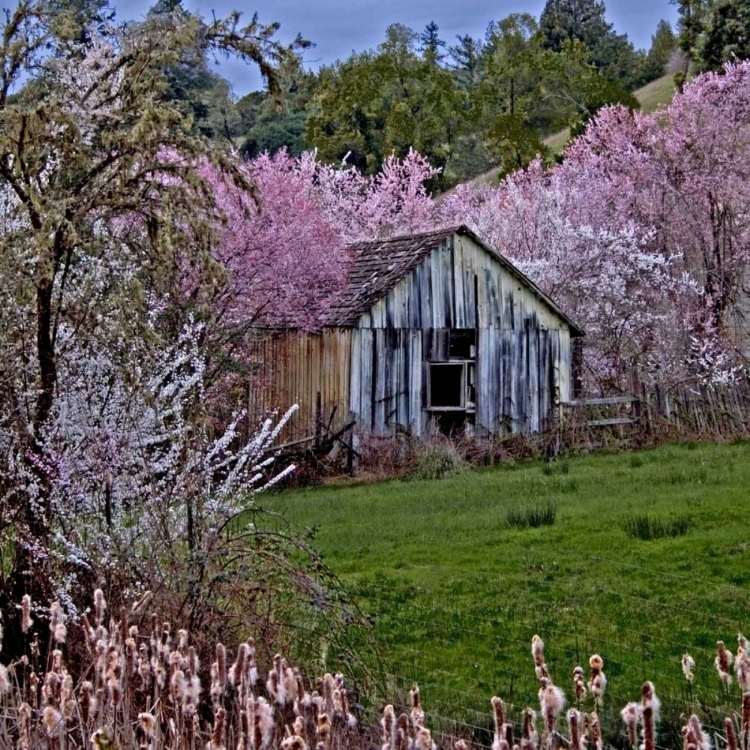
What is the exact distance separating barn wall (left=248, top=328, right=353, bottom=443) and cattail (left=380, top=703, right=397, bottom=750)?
57.3 ft

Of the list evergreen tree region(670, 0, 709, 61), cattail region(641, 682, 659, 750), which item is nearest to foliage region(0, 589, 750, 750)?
cattail region(641, 682, 659, 750)

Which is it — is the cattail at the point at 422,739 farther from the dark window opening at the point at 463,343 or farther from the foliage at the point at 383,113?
the foliage at the point at 383,113

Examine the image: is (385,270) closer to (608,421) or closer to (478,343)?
(478,343)

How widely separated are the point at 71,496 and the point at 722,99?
26.8 m

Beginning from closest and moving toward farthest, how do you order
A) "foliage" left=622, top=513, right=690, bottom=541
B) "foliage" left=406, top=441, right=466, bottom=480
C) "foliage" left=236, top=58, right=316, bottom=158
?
"foliage" left=622, top=513, right=690, bottom=541
"foliage" left=406, top=441, right=466, bottom=480
"foliage" left=236, top=58, right=316, bottom=158

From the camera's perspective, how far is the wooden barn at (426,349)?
21.2 metres

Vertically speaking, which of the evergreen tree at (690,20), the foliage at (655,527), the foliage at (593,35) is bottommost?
the foliage at (655,527)

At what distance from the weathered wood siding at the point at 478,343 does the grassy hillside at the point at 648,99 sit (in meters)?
34.5

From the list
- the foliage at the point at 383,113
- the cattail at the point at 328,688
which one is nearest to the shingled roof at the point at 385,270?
the cattail at the point at 328,688

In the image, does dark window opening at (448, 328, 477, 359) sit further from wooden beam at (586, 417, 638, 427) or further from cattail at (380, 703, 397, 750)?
cattail at (380, 703, 397, 750)

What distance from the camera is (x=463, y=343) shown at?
75.2 feet

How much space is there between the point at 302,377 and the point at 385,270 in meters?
2.86

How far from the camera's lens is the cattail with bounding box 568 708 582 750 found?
3.16 m

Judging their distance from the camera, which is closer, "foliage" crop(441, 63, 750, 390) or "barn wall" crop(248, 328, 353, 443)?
"barn wall" crop(248, 328, 353, 443)
